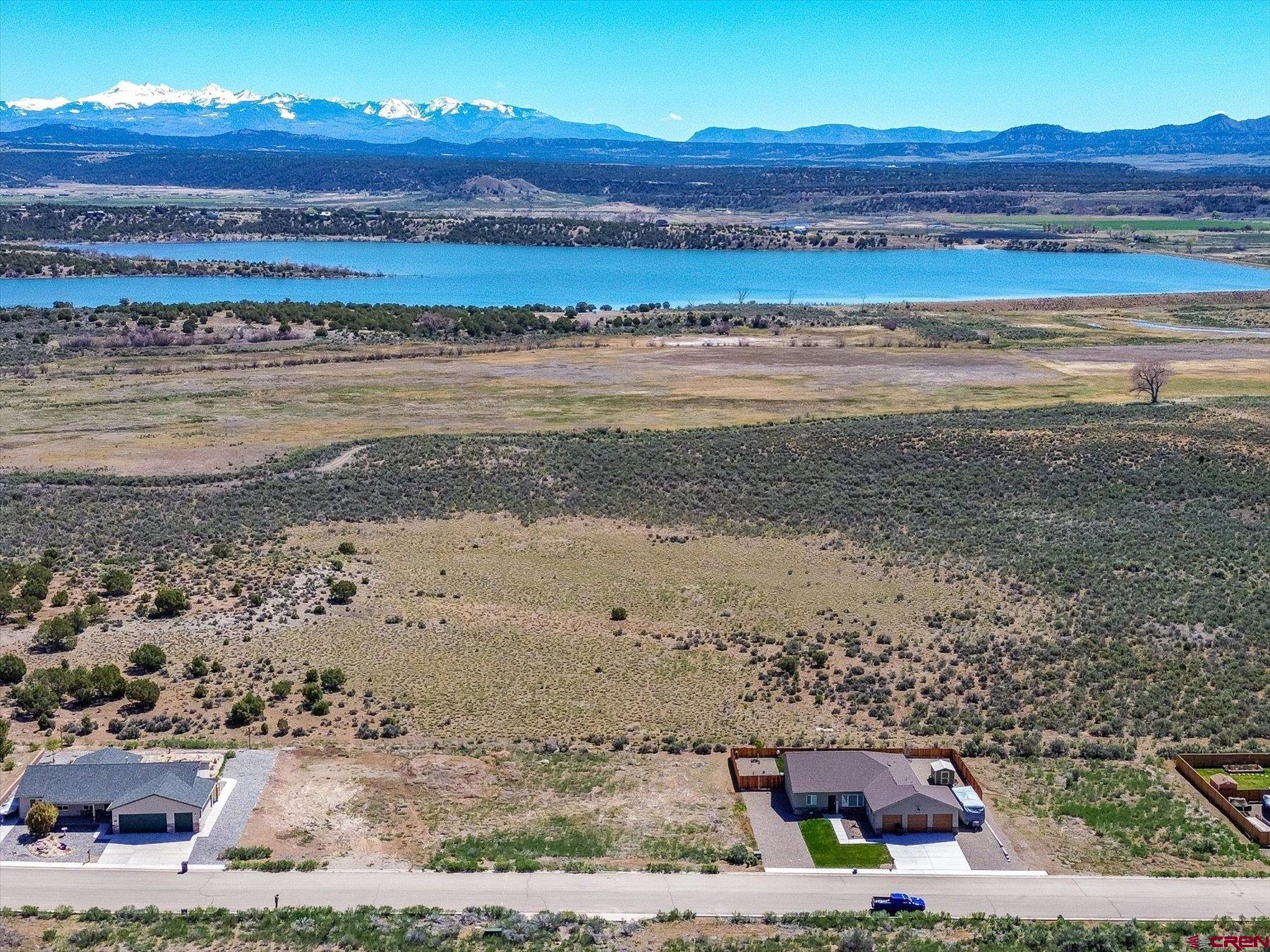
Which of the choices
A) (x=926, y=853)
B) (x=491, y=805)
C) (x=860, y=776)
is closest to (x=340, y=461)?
(x=491, y=805)

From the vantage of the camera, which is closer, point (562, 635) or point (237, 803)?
point (237, 803)

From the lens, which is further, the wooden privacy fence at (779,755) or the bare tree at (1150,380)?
the bare tree at (1150,380)

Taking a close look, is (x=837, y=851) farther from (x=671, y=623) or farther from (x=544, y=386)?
(x=544, y=386)

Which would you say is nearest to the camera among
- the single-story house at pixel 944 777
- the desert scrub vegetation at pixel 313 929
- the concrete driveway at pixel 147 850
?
the desert scrub vegetation at pixel 313 929

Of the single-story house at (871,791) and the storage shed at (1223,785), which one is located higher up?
the single-story house at (871,791)

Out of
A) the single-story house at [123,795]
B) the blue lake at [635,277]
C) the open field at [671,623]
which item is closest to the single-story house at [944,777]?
the open field at [671,623]

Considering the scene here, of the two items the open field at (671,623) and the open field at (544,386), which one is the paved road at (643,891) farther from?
the open field at (544,386)

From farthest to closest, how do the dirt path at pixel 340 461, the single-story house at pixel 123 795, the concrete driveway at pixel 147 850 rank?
the dirt path at pixel 340 461 < the single-story house at pixel 123 795 < the concrete driveway at pixel 147 850
